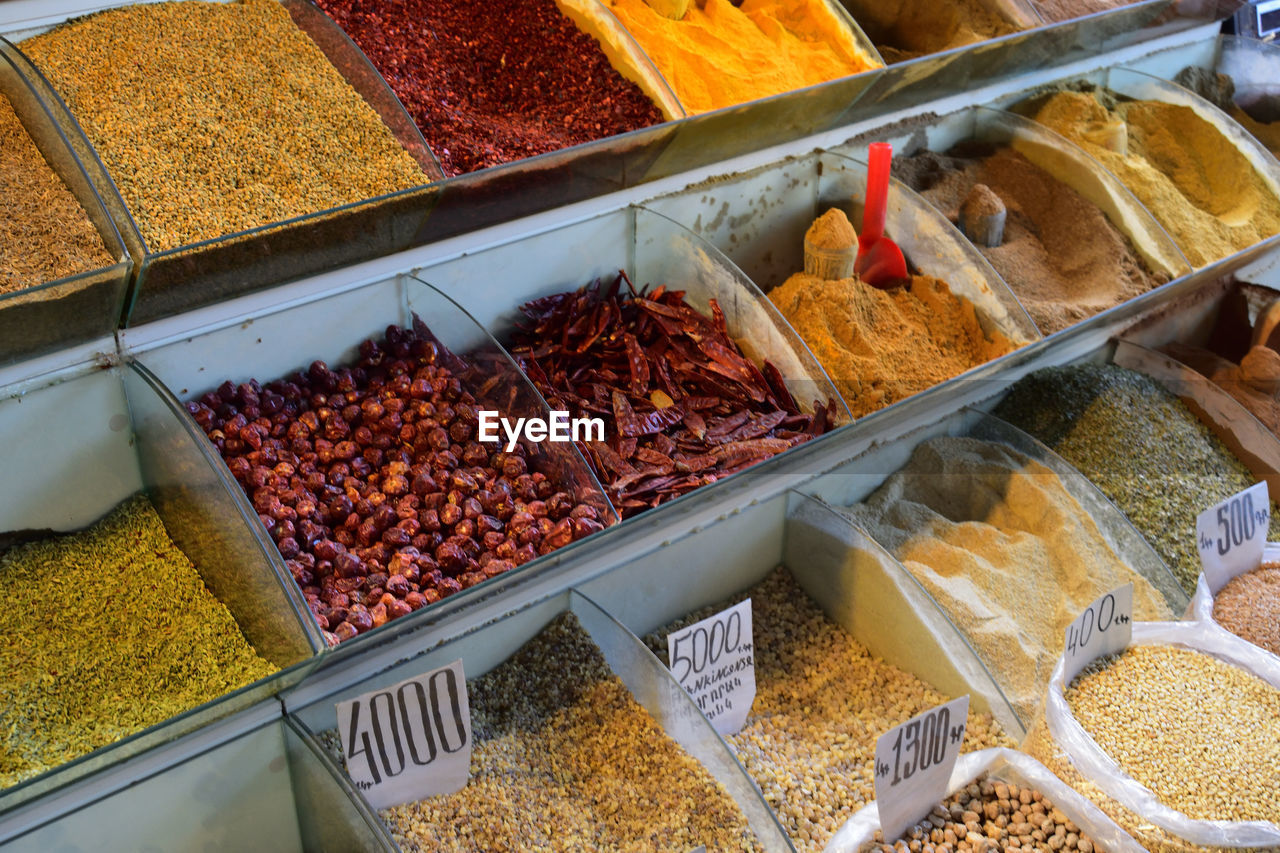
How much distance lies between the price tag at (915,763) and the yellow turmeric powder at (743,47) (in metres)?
1.09

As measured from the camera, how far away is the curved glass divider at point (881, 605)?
1530mm

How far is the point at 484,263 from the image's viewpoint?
1826 millimetres

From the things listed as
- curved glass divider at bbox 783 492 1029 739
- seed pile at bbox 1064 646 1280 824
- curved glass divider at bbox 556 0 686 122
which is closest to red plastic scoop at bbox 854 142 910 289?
curved glass divider at bbox 556 0 686 122

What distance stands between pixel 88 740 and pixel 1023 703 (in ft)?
4.07

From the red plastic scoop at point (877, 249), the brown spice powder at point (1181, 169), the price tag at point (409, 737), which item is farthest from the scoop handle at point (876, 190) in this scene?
the price tag at point (409, 737)

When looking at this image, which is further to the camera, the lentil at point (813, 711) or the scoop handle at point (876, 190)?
the scoop handle at point (876, 190)

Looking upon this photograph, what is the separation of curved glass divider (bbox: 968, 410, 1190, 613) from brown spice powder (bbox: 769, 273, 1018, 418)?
8.3 inches

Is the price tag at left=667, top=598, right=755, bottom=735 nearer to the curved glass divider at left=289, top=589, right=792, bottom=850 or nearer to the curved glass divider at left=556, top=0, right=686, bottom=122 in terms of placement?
the curved glass divider at left=289, top=589, right=792, bottom=850

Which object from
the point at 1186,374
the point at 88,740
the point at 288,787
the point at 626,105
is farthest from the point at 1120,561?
the point at 88,740

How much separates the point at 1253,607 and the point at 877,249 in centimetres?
94

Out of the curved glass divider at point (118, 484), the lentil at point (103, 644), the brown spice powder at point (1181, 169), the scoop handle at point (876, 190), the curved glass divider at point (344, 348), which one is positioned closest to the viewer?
the lentil at point (103, 644)

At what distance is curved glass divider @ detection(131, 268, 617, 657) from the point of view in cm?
151

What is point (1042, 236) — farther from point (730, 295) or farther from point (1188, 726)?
point (1188, 726)

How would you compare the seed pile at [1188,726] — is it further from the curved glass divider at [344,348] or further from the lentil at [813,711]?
the curved glass divider at [344,348]
